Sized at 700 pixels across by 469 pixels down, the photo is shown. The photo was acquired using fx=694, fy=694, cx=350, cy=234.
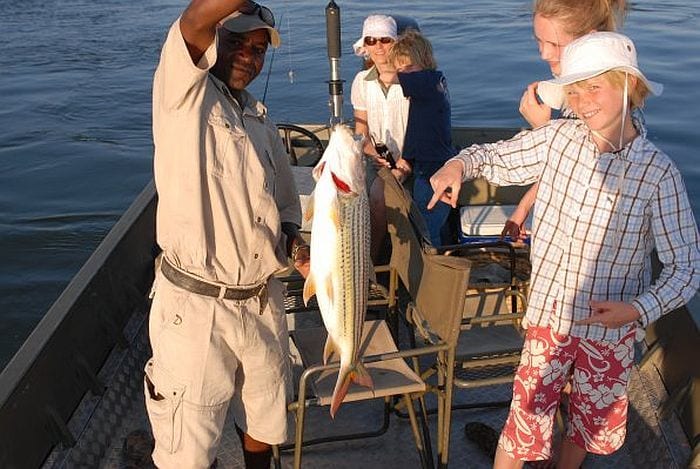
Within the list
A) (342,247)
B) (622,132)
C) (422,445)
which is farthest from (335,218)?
(422,445)

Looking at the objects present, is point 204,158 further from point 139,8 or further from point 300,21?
point 139,8

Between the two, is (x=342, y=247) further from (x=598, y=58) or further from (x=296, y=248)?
(x=598, y=58)

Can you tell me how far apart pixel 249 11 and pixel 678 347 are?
3.12 metres

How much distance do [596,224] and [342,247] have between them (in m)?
0.99

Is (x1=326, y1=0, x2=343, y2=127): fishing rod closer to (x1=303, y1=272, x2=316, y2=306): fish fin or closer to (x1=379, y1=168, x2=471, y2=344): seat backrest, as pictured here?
(x1=379, y1=168, x2=471, y2=344): seat backrest

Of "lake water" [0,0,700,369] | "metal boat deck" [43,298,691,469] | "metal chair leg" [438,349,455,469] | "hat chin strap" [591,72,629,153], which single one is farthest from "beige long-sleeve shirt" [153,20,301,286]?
"lake water" [0,0,700,369]

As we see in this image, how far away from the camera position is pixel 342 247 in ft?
8.54

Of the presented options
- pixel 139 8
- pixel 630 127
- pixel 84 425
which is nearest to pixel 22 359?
pixel 84 425

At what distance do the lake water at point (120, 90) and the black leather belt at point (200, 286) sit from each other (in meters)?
5.31

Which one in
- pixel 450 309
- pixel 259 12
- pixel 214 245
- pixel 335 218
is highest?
pixel 259 12

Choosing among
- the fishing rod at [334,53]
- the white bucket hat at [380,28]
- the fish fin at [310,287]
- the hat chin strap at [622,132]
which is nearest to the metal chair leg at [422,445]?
the fish fin at [310,287]

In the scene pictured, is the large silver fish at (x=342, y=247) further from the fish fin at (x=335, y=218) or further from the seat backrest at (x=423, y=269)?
the seat backrest at (x=423, y=269)

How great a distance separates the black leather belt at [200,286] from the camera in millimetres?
2729

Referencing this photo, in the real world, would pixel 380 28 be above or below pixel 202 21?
below
